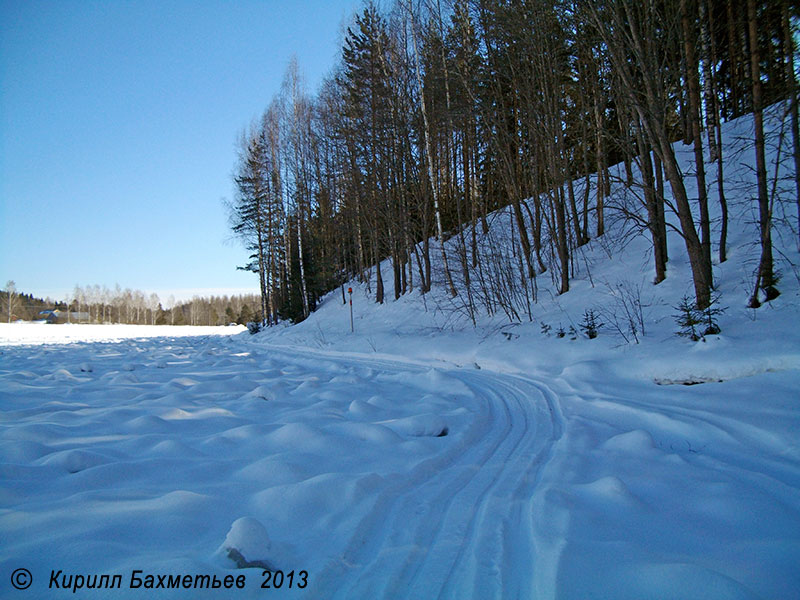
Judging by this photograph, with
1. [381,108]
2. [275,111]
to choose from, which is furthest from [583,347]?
[275,111]

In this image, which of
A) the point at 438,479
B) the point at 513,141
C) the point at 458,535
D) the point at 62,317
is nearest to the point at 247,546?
the point at 458,535

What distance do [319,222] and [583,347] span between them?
21.2m

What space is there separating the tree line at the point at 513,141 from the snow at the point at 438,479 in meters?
3.36

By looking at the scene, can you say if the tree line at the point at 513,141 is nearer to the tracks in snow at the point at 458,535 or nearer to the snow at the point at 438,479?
the snow at the point at 438,479

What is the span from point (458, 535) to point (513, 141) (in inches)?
480

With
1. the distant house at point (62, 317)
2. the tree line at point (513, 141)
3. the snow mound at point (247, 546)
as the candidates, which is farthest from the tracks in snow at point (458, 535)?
the distant house at point (62, 317)

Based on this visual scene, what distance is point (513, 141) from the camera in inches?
468

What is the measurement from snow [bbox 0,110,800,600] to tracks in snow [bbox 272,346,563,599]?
1 cm

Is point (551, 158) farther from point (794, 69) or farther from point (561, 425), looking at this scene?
point (561, 425)

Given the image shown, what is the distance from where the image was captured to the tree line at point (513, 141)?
6.69m

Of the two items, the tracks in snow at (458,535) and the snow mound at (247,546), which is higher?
the snow mound at (247,546)

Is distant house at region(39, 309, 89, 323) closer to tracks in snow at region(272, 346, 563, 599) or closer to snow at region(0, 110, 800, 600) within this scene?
snow at region(0, 110, 800, 600)

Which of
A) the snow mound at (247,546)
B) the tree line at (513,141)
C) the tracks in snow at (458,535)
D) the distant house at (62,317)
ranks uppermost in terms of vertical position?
the tree line at (513,141)

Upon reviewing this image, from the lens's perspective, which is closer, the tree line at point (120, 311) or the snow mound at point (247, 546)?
the snow mound at point (247, 546)
